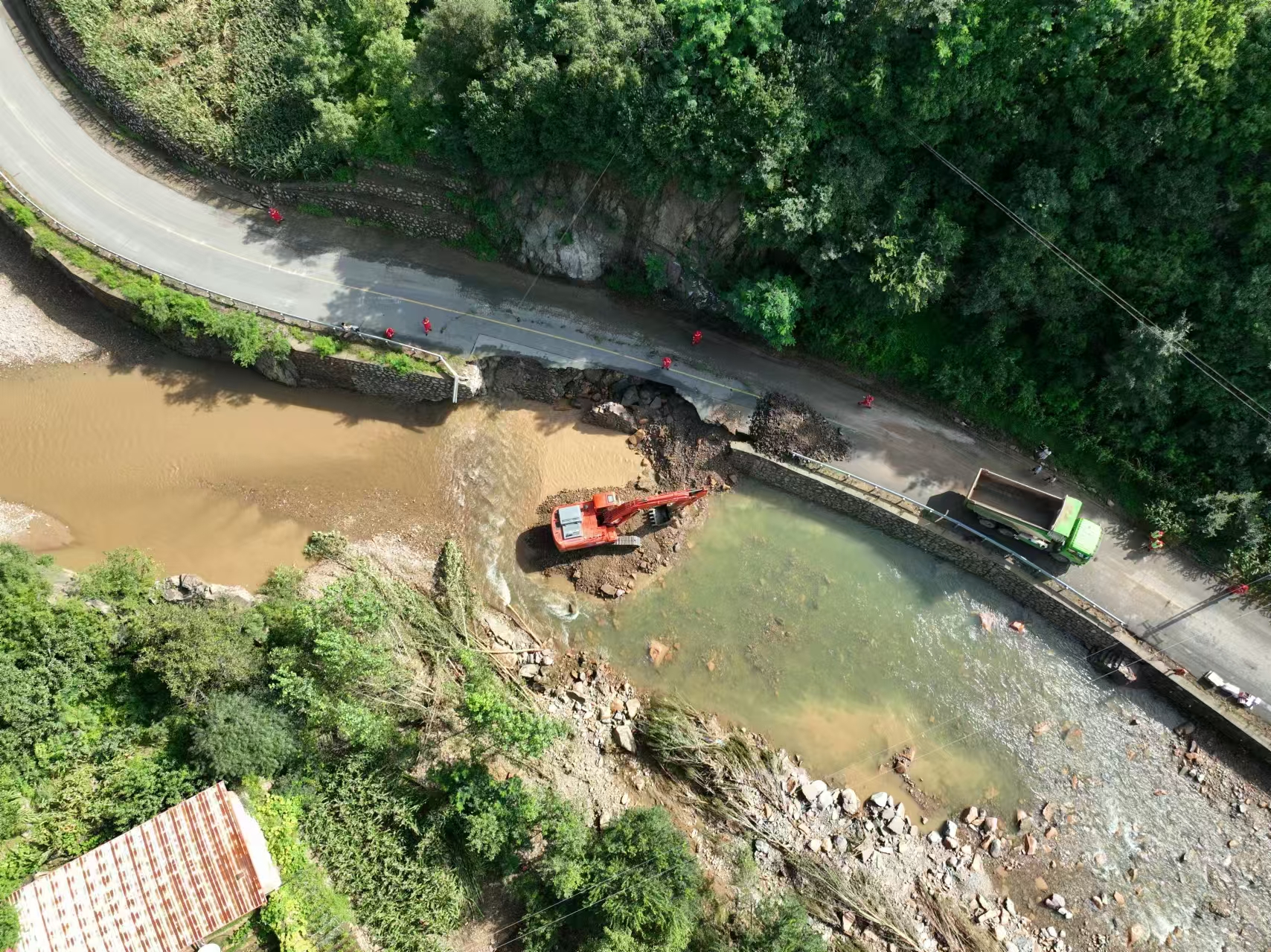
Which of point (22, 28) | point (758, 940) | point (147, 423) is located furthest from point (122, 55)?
point (758, 940)

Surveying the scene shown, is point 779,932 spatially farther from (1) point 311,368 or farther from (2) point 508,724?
(1) point 311,368

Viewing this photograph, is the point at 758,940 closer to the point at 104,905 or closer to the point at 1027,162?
the point at 104,905

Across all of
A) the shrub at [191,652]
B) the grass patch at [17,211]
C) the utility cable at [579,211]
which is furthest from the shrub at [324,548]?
the grass patch at [17,211]

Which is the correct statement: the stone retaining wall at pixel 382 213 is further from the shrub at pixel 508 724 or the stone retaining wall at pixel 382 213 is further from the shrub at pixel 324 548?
the shrub at pixel 508 724

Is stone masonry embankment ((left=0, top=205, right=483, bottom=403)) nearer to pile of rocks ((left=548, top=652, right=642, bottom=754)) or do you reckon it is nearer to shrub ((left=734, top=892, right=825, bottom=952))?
pile of rocks ((left=548, top=652, right=642, bottom=754))

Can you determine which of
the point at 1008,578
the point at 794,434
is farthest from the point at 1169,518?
the point at 794,434

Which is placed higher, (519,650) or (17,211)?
(17,211)

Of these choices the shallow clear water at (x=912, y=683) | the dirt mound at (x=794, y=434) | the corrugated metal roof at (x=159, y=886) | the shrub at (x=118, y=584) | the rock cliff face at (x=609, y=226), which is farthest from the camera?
the dirt mound at (x=794, y=434)
